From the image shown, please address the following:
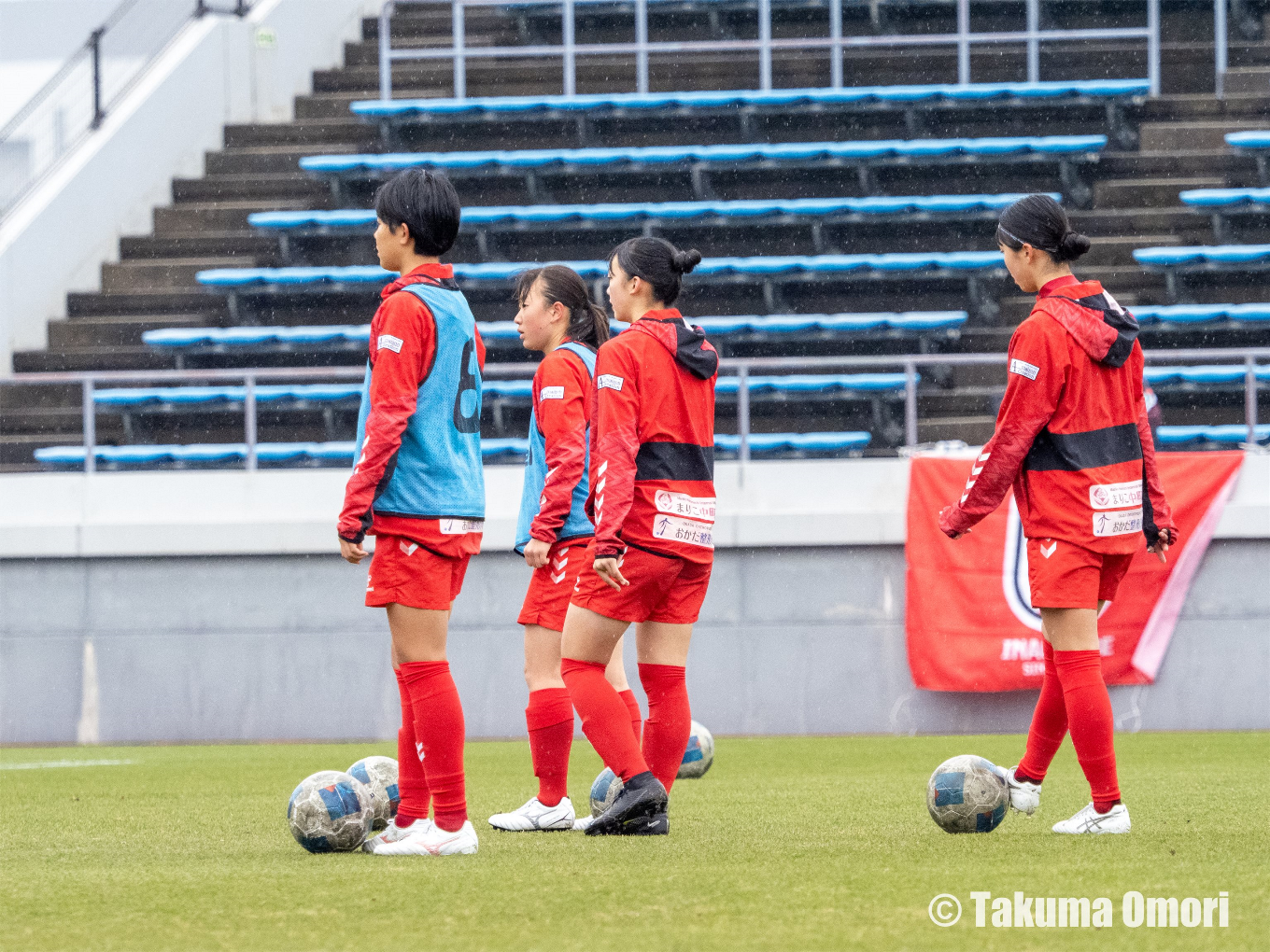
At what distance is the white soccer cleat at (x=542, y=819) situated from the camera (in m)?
4.95

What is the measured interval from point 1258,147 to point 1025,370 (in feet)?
34.7

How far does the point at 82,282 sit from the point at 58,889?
11252 mm

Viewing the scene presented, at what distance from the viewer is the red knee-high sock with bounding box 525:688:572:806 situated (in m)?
4.97

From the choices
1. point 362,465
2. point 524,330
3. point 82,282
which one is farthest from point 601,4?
point 362,465

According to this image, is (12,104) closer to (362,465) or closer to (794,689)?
(794,689)

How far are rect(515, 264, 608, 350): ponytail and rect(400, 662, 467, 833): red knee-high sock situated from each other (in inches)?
50.7

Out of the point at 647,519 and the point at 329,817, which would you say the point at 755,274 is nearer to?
the point at 647,519

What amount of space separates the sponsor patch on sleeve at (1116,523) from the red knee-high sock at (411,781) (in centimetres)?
182

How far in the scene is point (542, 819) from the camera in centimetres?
495

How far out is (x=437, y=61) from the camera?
16.8 metres

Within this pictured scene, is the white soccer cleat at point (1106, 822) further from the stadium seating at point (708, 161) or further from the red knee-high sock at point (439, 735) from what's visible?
the stadium seating at point (708, 161)

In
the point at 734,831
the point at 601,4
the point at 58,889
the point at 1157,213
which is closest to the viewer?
the point at 58,889

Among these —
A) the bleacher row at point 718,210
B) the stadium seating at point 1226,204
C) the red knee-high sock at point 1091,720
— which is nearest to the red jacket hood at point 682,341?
the red knee-high sock at point 1091,720

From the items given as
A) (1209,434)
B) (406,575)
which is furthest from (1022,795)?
(1209,434)
